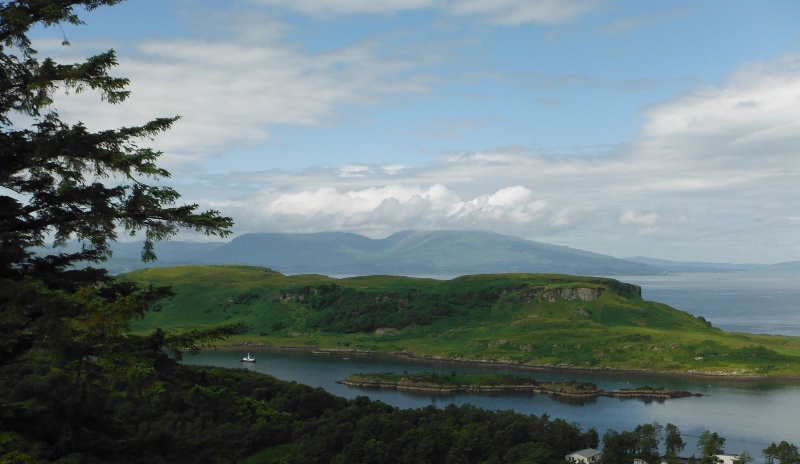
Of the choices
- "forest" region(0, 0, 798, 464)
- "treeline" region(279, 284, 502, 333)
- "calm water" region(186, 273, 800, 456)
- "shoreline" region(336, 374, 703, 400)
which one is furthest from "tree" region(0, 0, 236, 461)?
"treeline" region(279, 284, 502, 333)

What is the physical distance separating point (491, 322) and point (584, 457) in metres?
105

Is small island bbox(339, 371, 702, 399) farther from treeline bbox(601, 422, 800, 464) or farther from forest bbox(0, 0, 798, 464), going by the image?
forest bbox(0, 0, 798, 464)

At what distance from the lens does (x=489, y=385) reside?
97250 millimetres

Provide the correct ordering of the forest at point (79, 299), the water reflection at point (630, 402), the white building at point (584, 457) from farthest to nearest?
the water reflection at point (630, 402), the white building at point (584, 457), the forest at point (79, 299)

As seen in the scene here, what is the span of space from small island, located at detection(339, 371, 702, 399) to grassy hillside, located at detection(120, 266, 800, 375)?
77.2ft

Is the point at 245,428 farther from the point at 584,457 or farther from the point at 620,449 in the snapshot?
the point at 620,449

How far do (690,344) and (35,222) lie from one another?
13127cm

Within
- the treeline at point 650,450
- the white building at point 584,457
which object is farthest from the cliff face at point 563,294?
the white building at point 584,457

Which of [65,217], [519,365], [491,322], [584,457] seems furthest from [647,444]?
[491,322]

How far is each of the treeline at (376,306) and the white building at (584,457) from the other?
349 ft

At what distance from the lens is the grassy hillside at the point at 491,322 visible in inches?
4764

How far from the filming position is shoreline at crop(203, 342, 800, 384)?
Result: 347ft

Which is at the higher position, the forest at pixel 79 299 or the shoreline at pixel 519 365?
the forest at pixel 79 299

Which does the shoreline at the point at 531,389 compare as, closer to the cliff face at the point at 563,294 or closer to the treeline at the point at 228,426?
the treeline at the point at 228,426
